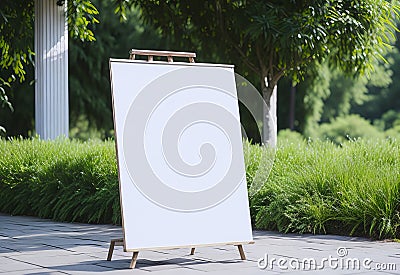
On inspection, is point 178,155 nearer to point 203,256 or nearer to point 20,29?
point 203,256

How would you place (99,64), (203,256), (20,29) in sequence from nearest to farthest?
(203,256) → (20,29) → (99,64)

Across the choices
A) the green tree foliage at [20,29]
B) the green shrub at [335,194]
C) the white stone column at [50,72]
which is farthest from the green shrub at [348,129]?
the green shrub at [335,194]

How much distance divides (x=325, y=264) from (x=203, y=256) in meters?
1.08

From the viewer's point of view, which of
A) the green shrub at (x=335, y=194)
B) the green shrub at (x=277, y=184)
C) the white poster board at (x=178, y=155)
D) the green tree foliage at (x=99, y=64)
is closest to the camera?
the white poster board at (x=178, y=155)

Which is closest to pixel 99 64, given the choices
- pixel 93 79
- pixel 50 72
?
pixel 93 79

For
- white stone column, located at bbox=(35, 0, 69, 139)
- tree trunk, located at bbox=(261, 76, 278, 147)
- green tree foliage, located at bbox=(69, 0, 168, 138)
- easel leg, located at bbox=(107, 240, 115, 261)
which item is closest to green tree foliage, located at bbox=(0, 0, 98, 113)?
white stone column, located at bbox=(35, 0, 69, 139)

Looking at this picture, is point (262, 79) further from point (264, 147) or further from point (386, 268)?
point (386, 268)

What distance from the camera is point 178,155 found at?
5.81 metres

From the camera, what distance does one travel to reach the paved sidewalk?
5270mm

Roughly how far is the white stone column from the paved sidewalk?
4.23 m

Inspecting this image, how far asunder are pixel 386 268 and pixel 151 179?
190cm

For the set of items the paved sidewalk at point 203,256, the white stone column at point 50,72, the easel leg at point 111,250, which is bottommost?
the paved sidewalk at point 203,256

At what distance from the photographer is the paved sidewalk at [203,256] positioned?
5270mm

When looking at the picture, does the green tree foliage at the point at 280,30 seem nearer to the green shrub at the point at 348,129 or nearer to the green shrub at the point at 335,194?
the green shrub at the point at 335,194
